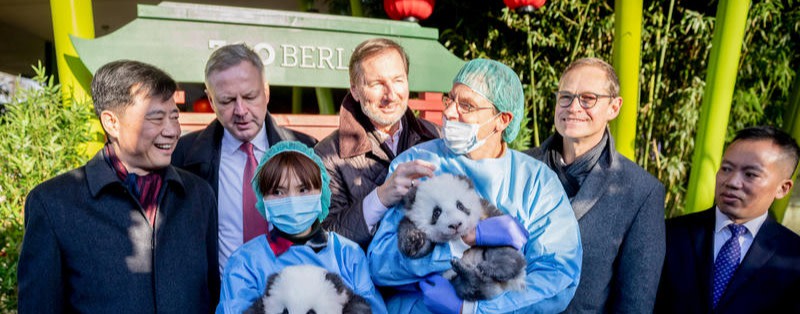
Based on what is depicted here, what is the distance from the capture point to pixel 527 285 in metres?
1.66

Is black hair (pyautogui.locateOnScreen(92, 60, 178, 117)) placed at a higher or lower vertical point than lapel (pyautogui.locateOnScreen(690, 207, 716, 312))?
higher

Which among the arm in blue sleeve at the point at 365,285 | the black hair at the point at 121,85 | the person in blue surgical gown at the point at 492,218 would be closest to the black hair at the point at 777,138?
the person in blue surgical gown at the point at 492,218

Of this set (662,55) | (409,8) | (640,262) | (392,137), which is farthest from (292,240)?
(662,55)

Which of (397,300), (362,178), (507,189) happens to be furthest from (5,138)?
(507,189)

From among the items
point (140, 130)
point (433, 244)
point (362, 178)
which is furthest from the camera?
point (362, 178)

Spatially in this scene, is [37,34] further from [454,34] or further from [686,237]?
[686,237]

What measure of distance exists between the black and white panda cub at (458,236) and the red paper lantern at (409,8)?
10.0 ft

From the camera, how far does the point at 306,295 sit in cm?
156

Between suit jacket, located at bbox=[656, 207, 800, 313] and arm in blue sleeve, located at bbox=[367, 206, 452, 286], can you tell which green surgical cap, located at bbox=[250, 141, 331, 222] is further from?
suit jacket, located at bbox=[656, 207, 800, 313]

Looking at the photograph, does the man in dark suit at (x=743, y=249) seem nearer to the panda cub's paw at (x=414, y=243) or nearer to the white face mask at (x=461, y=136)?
the white face mask at (x=461, y=136)

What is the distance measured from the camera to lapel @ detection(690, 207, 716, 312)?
225cm

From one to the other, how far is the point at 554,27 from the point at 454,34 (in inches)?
38.6

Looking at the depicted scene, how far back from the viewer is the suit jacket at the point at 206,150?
8.11ft

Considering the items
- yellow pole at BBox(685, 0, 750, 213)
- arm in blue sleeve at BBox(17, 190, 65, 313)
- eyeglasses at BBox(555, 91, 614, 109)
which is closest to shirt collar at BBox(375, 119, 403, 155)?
eyeglasses at BBox(555, 91, 614, 109)
